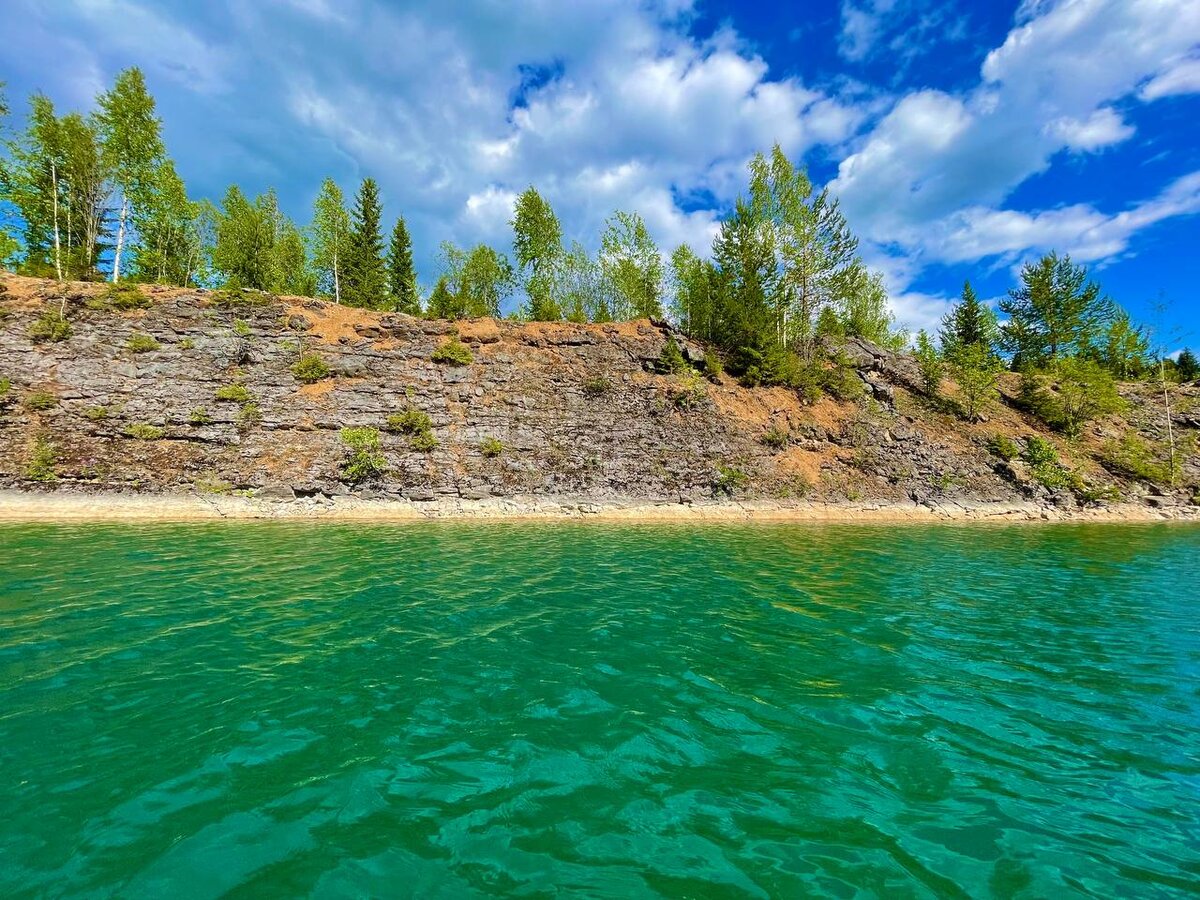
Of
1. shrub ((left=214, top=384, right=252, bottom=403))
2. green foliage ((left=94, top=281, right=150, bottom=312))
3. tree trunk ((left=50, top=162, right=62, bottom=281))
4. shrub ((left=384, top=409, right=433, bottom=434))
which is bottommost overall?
shrub ((left=384, top=409, right=433, bottom=434))

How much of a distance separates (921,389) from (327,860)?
49.1 meters

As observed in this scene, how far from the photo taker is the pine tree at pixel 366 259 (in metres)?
48.3

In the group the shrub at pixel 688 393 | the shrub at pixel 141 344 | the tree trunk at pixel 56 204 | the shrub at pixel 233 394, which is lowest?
the shrub at pixel 233 394

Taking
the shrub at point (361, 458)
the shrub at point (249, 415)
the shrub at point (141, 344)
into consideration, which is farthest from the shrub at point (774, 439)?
the shrub at point (141, 344)

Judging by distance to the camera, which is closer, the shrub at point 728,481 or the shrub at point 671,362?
the shrub at point 728,481

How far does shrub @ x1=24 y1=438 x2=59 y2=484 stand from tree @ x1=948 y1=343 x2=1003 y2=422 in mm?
58589

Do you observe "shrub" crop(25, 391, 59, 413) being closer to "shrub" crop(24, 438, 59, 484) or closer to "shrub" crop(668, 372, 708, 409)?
"shrub" crop(24, 438, 59, 484)

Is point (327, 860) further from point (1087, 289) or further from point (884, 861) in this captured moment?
point (1087, 289)

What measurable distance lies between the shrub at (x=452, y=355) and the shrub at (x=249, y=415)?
1128cm

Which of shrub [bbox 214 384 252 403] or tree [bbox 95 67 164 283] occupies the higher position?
tree [bbox 95 67 164 283]

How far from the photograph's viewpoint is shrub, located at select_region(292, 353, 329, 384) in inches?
1279

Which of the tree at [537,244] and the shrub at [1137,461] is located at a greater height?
the tree at [537,244]

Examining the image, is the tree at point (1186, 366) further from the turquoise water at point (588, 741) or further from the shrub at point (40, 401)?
the shrub at point (40, 401)

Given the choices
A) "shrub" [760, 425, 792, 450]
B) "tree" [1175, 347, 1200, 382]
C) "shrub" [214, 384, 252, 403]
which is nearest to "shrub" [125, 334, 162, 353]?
"shrub" [214, 384, 252, 403]
